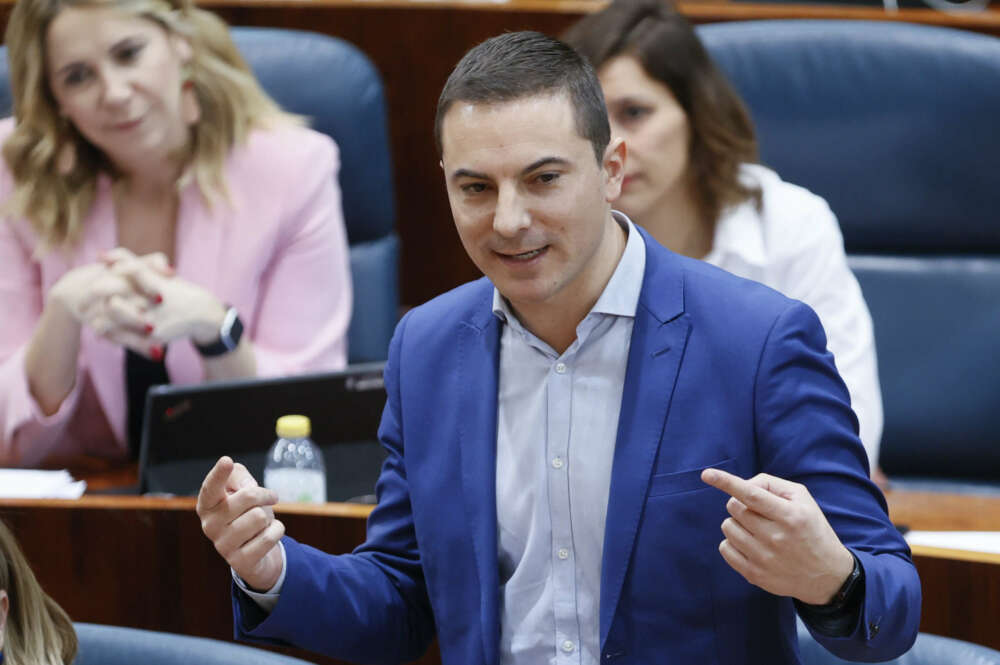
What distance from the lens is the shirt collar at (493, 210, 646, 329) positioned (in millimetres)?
1069

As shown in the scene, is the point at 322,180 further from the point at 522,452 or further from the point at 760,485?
the point at 760,485

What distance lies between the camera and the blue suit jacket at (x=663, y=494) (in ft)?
3.26

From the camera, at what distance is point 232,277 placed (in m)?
1.97

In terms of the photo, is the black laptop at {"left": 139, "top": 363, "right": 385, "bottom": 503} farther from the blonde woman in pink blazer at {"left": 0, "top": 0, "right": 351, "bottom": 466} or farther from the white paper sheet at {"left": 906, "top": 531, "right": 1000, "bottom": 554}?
the white paper sheet at {"left": 906, "top": 531, "right": 1000, "bottom": 554}

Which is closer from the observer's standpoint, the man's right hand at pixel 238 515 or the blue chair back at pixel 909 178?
the man's right hand at pixel 238 515

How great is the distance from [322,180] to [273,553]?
1.05 metres

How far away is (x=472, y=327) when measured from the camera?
3.73 feet

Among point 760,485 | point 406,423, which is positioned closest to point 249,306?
point 406,423

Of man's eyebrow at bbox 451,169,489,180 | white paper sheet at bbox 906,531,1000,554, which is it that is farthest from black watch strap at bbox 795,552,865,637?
white paper sheet at bbox 906,531,1000,554

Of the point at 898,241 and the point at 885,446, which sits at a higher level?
the point at 898,241

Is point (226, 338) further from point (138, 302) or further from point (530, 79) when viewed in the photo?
point (530, 79)

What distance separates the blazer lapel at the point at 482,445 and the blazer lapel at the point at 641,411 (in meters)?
0.09

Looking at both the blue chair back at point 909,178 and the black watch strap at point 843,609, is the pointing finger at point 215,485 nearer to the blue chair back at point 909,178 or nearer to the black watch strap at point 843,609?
the black watch strap at point 843,609

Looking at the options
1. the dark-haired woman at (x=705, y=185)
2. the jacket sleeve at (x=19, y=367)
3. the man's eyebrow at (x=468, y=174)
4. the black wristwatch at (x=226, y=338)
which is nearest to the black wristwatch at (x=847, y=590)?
the man's eyebrow at (x=468, y=174)
